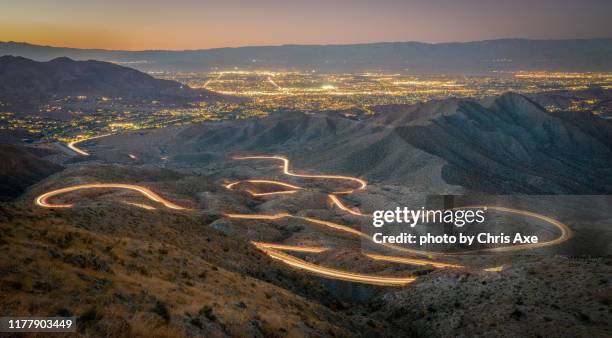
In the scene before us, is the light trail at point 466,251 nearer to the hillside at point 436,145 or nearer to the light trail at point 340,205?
the light trail at point 340,205

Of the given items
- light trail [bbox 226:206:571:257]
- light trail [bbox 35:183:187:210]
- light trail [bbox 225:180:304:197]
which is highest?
light trail [bbox 35:183:187:210]

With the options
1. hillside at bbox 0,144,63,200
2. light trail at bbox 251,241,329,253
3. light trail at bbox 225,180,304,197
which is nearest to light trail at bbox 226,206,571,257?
light trail at bbox 251,241,329,253

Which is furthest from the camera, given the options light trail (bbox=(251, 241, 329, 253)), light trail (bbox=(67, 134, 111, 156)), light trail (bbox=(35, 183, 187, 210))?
light trail (bbox=(67, 134, 111, 156))

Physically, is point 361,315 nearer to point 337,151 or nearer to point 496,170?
point 496,170

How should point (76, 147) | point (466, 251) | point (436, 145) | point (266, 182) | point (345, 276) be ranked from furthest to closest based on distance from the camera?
point (76, 147) → point (436, 145) → point (266, 182) → point (466, 251) → point (345, 276)

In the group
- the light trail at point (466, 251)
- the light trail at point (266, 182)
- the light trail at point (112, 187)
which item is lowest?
the light trail at point (266, 182)

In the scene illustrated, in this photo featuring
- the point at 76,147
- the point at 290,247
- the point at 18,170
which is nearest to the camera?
the point at 290,247

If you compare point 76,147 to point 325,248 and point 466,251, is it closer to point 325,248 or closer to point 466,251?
point 325,248

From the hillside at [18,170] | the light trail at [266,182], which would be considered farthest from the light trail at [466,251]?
the hillside at [18,170]

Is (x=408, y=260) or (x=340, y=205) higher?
(x=408, y=260)

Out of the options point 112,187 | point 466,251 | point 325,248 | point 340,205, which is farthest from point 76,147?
point 466,251

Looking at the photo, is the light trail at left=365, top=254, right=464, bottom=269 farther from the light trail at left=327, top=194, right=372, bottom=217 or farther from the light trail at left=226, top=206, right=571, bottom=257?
the light trail at left=327, top=194, right=372, bottom=217
